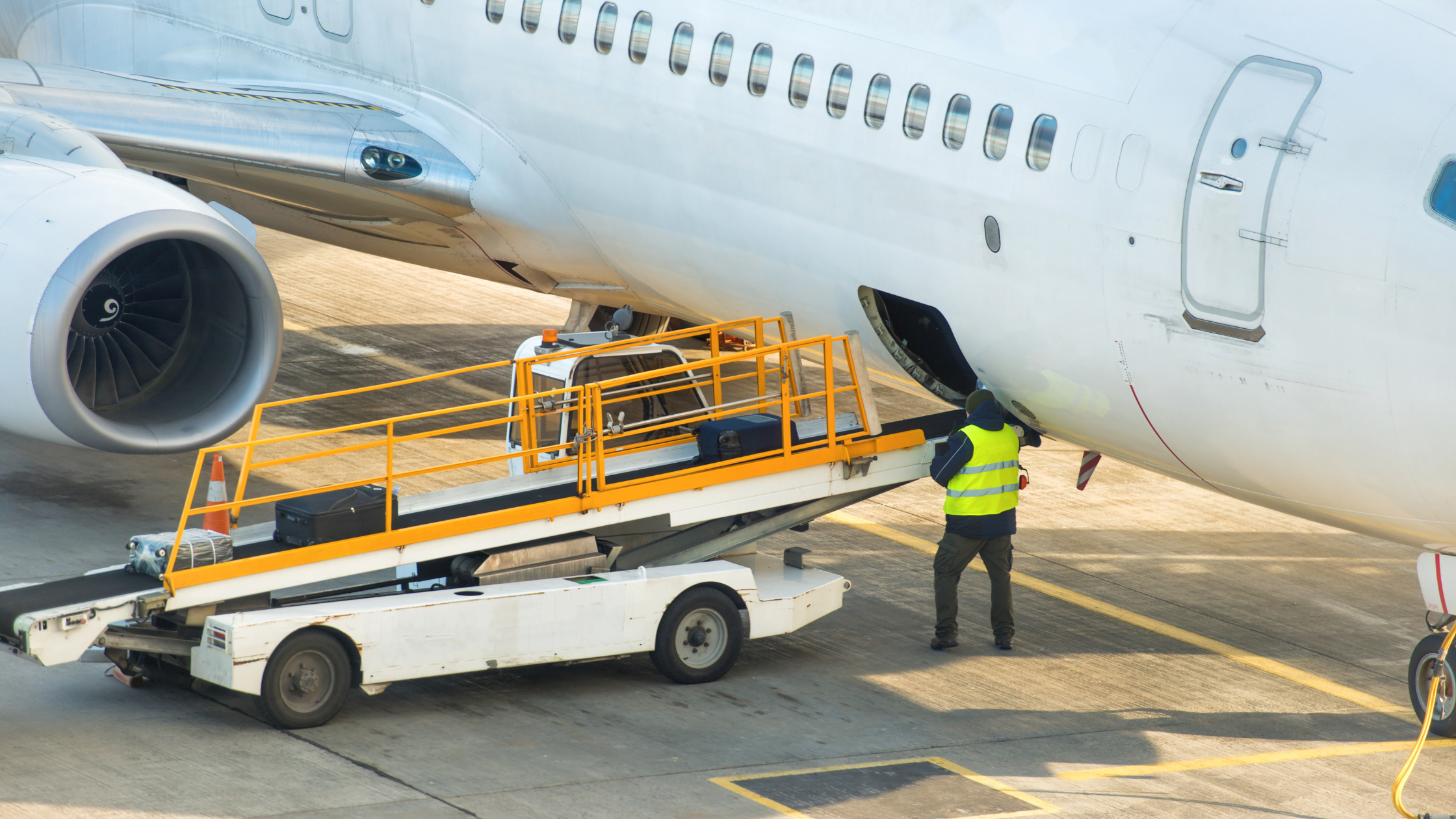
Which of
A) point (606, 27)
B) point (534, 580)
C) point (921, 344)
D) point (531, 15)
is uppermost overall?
point (531, 15)

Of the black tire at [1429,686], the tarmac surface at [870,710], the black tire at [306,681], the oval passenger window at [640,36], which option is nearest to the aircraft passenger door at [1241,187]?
the black tire at [1429,686]

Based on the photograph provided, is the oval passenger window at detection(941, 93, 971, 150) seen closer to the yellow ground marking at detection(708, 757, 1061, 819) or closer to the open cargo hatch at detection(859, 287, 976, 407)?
the open cargo hatch at detection(859, 287, 976, 407)

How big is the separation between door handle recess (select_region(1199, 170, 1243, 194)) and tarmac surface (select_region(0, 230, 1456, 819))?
312 centimetres

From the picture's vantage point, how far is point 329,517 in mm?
8938

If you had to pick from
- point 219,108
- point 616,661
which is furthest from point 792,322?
point 219,108

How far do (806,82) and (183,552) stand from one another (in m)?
4.66

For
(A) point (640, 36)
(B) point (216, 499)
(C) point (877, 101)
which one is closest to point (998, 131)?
(C) point (877, 101)

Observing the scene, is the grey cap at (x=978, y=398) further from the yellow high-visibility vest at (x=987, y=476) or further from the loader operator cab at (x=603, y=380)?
the loader operator cab at (x=603, y=380)

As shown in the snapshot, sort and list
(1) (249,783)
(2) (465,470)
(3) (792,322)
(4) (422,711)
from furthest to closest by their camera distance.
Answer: (2) (465,470)
(3) (792,322)
(4) (422,711)
(1) (249,783)

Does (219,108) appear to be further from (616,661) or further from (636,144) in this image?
(616,661)

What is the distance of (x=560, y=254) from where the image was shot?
40.9 feet

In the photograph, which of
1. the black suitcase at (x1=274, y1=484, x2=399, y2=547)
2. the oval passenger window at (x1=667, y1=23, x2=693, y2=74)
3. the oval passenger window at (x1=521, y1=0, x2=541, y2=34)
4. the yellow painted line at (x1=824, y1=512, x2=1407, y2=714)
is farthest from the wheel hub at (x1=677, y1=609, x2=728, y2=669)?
the oval passenger window at (x1=521, y1=0, x2=541, y2=34)

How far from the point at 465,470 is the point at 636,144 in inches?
162

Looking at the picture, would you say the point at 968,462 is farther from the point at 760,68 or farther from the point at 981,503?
the point at 760,68
